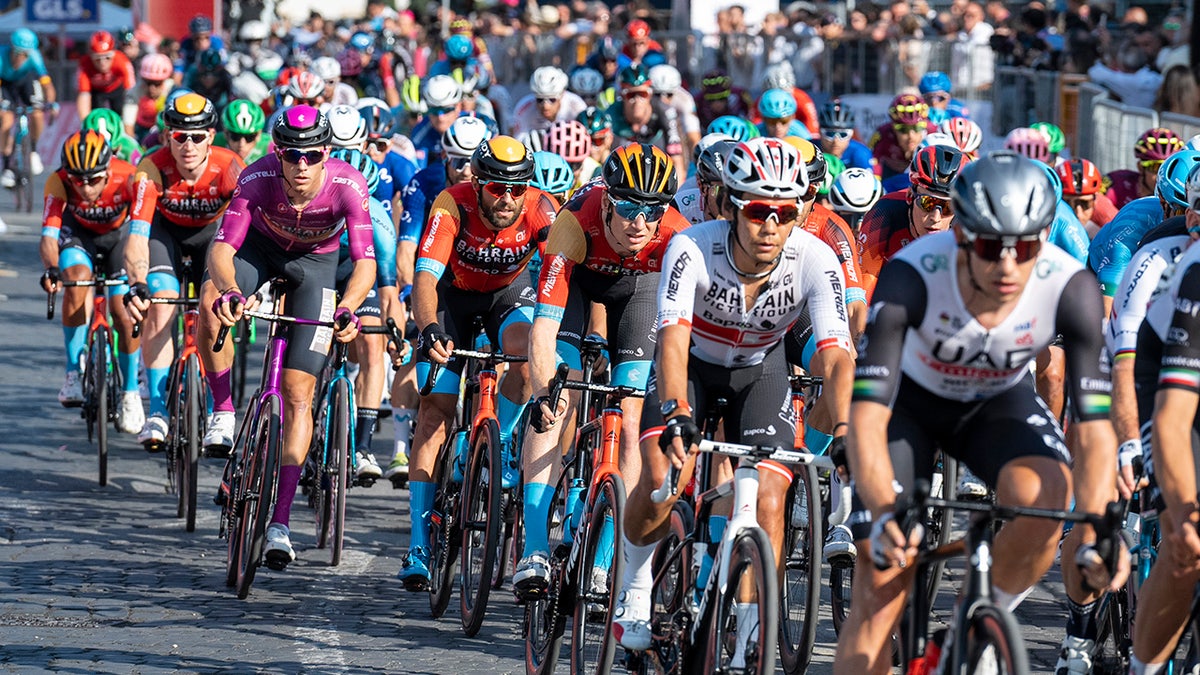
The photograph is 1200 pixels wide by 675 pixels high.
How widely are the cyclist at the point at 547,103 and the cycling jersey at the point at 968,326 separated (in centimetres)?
1028

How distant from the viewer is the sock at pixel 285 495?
8586 millimetres

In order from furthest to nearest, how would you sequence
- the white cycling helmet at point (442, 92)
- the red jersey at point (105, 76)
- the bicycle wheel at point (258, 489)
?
the red jersey at point (105, 76), the white cycling helmet at point (442, 92), the bicycle wheel at point (258, 489)

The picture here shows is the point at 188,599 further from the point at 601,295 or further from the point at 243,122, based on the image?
the point at 243,122

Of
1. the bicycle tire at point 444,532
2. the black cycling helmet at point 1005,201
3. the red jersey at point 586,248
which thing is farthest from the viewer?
the bicycle tire at point 444,532

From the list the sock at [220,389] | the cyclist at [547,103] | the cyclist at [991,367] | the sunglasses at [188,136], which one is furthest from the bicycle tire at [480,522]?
the cyclist at [547,103]

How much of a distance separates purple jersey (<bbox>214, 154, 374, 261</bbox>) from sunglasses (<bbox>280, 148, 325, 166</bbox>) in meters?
0.19

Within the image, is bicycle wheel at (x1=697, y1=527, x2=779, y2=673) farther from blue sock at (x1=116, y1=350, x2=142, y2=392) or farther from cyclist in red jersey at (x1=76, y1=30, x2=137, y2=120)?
cyclist in red jersey at (x1=76, y1=30, x2=137, y2=120)

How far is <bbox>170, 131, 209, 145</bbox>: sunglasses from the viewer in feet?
35.3

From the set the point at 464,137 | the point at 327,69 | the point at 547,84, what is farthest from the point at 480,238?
the point at 327,69

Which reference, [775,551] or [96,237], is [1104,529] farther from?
[96,237]

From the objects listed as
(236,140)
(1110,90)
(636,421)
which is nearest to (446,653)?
(636,421)

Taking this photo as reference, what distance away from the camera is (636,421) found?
7.54 m

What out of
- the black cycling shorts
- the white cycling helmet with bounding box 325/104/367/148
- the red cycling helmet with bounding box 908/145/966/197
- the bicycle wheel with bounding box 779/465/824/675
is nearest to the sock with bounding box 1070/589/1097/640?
the bicycle wheel with bounding box 779/465/824/675

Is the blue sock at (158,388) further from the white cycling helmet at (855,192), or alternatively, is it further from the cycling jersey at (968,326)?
the cycling jersey at (968,326)
